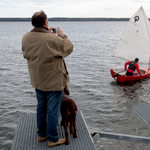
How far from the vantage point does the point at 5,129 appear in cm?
779

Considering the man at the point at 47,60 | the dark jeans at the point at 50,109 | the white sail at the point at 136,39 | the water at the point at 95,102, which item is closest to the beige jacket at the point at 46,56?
the man at the point at 47,60

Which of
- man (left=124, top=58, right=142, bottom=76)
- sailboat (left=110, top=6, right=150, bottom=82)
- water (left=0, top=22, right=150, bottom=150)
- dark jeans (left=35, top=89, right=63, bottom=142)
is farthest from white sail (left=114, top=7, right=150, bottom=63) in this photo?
dark jeans (left=35, top=89, right=63, bottom=142)

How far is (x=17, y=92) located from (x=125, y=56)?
8912mm

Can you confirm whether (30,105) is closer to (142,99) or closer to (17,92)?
(17,92)

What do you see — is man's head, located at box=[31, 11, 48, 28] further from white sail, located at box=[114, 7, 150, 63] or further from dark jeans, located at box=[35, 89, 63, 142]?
white sail, located at box=[114, 7, 150, 63]

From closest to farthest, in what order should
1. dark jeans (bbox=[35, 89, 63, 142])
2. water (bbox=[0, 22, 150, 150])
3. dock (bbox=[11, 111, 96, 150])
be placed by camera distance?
dark jeans (bbox=[35, 89, 63, 142]) → dock (bbox=[11, 111, 96, 150]) → water (bbox=[0, 22, 150, 150])

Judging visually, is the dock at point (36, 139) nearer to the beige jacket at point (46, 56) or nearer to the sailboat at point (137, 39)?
the beige jacket at point (46, 56)

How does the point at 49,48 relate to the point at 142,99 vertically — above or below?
above

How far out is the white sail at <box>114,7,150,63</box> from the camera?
15859 millimetres

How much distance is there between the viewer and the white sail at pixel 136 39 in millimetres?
15859

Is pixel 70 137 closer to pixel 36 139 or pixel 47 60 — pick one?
pixel 36 139

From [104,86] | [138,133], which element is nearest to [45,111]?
[138,133]

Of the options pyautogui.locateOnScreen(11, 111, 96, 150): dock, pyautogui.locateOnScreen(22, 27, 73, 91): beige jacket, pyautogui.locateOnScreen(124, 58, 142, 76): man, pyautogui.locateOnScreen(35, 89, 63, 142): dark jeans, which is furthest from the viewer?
pyautogui.locateOnScreen(124, 58, 142, 76): man

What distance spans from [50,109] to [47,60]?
0.82m
